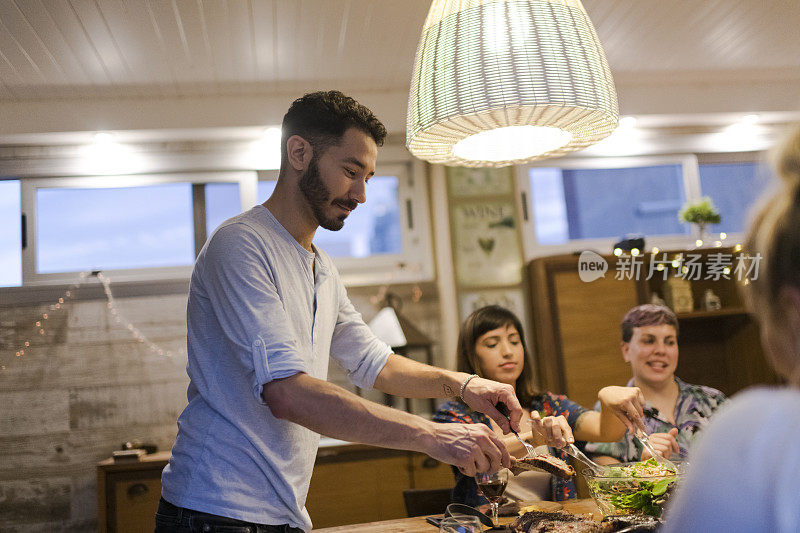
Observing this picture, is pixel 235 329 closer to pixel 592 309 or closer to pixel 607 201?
pixel 592 309

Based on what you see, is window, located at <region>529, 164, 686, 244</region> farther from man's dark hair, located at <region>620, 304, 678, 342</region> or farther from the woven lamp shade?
the woven lamp shade

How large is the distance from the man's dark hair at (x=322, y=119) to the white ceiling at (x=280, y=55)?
138 cm

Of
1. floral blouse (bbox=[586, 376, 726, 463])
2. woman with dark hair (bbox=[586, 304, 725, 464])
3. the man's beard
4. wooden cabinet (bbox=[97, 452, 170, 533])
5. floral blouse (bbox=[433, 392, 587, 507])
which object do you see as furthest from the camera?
wooden cabinet (bbox=[97, 452, 170, 533])

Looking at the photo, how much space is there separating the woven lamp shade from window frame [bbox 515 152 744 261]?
8.28 ft

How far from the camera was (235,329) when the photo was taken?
1.40 meters

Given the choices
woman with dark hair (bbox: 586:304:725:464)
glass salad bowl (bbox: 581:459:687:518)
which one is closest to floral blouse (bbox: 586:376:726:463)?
woman with dark hair (bbox: 586:304:725:464)

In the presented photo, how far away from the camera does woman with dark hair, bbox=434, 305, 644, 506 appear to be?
2301mm

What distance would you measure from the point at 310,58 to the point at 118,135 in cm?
125

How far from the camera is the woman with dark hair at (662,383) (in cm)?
274

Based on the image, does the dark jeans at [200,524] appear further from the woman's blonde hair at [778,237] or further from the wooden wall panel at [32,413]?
the wooden wall panel at [32,413]

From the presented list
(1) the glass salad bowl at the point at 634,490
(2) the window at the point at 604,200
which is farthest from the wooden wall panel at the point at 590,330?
(1) the glass salad bowl at the point at 634,490

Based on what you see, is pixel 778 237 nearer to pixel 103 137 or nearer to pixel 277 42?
pixel 277 42

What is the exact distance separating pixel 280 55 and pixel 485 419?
82.7 inches

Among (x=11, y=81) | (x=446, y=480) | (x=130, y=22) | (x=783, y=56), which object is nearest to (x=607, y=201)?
(x=783, y=56)
